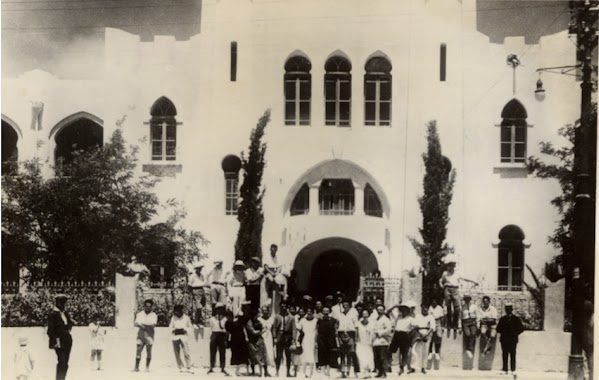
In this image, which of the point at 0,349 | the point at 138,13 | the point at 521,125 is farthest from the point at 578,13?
the point at 0,349

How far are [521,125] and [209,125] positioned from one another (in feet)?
10.2

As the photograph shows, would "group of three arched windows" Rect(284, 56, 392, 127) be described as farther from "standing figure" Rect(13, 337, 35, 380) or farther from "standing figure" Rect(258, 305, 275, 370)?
"standing figure" Rect(13, 337, 35, 380)

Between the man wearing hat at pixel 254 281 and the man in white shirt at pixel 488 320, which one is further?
the man wearing hat at pixel 254 281

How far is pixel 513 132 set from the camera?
8.38m

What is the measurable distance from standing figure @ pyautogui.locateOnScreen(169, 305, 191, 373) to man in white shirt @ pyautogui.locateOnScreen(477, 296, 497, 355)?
2.86m

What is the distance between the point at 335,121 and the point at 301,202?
0.90 meters

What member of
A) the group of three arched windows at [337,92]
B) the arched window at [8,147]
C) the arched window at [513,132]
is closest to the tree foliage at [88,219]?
the arched window at [8,147]

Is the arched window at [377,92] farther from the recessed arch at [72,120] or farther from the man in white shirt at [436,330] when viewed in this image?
the recessed arch at [72,120]

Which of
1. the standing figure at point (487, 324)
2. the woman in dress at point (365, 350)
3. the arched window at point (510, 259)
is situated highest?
the arched window at point (510, 259)

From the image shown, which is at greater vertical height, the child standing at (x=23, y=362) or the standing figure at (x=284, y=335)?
the standing figure at (x=284, y=335)

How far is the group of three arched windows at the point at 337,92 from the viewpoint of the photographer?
8500 millimetres

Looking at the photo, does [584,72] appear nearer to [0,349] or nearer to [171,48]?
[171,48]

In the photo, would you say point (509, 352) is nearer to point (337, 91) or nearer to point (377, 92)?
point (377, 92)

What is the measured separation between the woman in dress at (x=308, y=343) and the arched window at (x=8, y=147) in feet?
11.0
